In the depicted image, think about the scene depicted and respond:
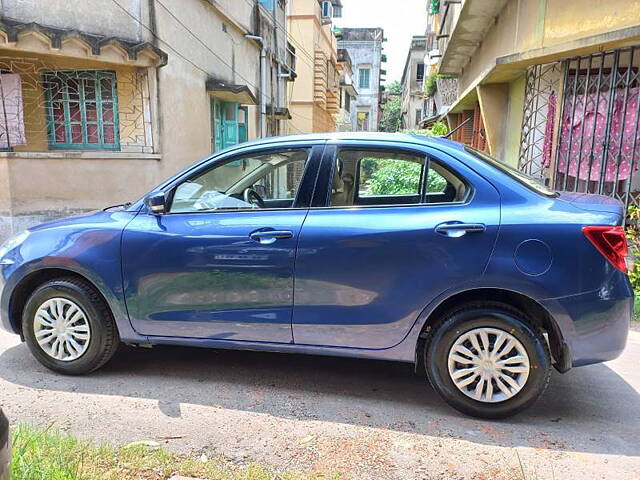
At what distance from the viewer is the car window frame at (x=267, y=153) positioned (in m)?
3.38

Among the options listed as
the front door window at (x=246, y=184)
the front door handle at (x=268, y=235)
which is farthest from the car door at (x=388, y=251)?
the front door window at (x=246, y=184)

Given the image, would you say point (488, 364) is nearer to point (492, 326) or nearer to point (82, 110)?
point (492, 326)

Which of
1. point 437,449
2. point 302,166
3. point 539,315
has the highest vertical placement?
point 302,166

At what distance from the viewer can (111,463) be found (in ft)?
8.39

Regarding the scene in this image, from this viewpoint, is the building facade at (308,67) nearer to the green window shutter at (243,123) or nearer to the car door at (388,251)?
the green window shutter at (243,123)

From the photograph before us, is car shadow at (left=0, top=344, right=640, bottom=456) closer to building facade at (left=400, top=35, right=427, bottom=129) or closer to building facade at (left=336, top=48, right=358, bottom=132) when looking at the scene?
building facade at (left=336, top=48, right=358, bottom=132)

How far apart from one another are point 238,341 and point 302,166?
1255 millimetres

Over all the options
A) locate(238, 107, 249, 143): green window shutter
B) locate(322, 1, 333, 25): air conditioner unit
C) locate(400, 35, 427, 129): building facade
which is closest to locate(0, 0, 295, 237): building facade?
locate(238, 107, 249, 143): green window shutter

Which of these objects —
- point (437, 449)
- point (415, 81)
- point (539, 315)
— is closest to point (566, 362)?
point (539, 315)

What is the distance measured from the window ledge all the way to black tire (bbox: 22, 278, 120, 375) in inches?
207

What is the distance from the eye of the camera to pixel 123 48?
8195mm

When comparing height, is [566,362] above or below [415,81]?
below

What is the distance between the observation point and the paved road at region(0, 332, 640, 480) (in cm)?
271

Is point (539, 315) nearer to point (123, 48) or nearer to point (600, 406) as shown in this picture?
point (600, 406)
